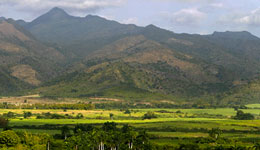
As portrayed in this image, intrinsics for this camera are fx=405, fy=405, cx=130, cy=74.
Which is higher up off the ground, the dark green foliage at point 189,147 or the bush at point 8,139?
the bush at point 8,139

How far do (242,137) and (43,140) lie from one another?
87.9 metres

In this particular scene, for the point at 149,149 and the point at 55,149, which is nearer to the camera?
the point at 149,149

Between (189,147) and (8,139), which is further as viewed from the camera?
(8,139)

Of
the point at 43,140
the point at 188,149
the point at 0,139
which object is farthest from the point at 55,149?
the point at 188,149

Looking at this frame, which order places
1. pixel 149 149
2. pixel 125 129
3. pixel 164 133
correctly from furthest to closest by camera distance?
pixel 164 133 < pixel 125 129 < pixel 149 149

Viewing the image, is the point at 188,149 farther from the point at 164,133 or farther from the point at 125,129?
the point at 164,133

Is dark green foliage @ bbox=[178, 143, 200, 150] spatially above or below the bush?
below

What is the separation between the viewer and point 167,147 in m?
148

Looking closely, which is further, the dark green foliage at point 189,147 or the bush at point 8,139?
the bush at point 8,139

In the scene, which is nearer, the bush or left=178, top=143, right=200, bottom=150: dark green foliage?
left=178, top=143, right=200, bottom=150: dark green foliage

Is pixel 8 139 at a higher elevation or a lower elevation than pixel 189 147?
higher

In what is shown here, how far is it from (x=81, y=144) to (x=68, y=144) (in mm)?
4644

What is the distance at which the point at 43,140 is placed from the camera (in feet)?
507

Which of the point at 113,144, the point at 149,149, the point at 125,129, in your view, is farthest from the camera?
the point at 125,129
